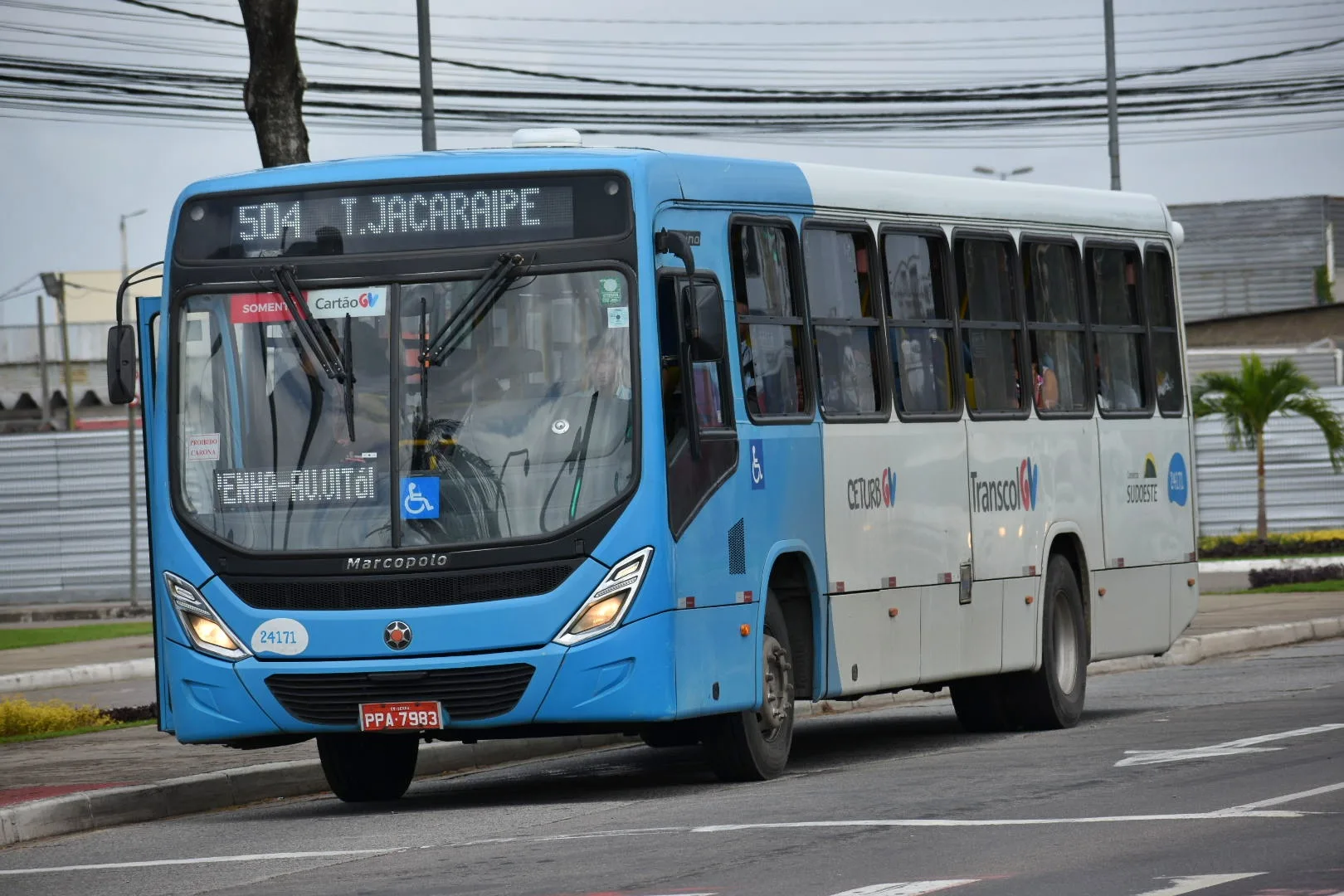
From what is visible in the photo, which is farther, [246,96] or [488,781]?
[246,96]

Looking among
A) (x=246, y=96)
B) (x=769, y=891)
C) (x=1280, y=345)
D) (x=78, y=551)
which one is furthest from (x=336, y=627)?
(x=1280, y=345)

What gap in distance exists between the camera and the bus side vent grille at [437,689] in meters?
11.2

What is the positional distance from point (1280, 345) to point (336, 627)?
45.4 meters

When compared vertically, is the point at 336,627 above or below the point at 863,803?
above

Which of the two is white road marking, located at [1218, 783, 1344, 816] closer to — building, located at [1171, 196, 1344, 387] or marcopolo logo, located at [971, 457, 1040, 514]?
marcopolo logo, located at [971, 457, 1040, 514]

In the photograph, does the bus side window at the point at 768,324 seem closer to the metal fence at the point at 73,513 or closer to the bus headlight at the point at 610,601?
the bus headlight at the point at 610,601

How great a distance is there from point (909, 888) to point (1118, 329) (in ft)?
29.7

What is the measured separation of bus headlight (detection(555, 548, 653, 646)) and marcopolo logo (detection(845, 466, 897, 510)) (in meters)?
2.29

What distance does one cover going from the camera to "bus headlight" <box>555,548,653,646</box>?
1112 cm

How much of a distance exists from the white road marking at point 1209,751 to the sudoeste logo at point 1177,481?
3.96 metres

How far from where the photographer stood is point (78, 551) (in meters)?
42.8

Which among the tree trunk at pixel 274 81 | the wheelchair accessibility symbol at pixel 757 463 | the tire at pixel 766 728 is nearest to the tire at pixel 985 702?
the tire at pixel 766 728

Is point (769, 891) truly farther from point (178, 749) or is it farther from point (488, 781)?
point (178, 749)

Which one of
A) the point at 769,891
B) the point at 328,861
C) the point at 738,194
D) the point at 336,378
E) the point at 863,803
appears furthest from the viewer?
the point at 738,194
